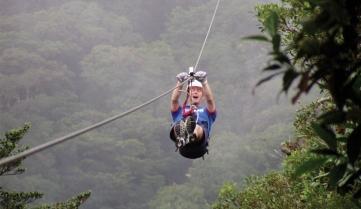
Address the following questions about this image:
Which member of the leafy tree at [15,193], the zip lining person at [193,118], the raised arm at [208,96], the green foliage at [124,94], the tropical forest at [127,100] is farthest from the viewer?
the green foliage at [124,94]

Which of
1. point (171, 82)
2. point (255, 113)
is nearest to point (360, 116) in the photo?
point (255, 113)

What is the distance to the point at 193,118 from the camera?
7.48 meters

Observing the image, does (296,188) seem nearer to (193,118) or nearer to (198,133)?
(198,133)

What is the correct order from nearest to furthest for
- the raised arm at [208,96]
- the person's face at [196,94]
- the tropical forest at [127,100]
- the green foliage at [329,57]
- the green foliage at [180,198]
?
the green foliage at [329,57]
the person's face at [196,94]
the raised arm at [208,96]
the green foliage at [180,198]
the tropical forest at [127,100]

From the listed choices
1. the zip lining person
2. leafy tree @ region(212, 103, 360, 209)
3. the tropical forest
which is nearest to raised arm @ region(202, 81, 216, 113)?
the zip lining person

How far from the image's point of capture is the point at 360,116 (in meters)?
1.30

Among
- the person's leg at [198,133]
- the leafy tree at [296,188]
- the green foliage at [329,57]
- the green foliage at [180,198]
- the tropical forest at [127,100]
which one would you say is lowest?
the green foliage at [329,57]

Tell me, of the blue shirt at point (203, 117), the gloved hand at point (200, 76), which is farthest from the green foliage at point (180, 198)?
the gloved hand at point (200, 76)

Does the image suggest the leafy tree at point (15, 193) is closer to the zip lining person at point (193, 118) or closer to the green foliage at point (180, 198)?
the zip lining person at point (193, 118)

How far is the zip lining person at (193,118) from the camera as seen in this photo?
734cm

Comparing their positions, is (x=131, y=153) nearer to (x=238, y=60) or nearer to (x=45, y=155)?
(x=45, y=155)

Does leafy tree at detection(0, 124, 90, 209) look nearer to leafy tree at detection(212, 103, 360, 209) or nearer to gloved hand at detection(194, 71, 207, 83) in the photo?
leafy tree at detection(212, 103, 360, 209)

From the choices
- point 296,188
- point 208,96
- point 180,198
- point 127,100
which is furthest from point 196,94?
point 127,100

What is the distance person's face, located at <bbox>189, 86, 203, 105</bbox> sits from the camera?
7668mm
